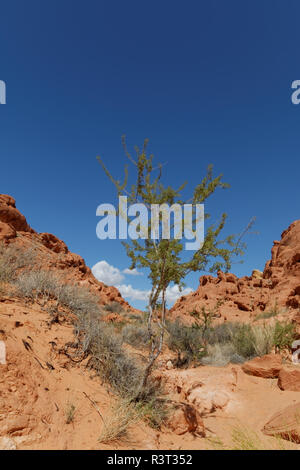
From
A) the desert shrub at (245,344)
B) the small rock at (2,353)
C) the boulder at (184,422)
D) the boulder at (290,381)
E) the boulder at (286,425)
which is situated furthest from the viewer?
the desert shrub at (245,344)

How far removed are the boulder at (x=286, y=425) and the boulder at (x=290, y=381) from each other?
1828mm

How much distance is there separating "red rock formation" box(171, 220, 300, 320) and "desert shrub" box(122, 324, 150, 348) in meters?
7.42

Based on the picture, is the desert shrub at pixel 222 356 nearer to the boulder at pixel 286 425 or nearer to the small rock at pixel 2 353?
the boulder at pixel 286 425

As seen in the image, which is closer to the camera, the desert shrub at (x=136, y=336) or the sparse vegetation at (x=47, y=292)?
the sparse vegetation at (x=47, y=292)

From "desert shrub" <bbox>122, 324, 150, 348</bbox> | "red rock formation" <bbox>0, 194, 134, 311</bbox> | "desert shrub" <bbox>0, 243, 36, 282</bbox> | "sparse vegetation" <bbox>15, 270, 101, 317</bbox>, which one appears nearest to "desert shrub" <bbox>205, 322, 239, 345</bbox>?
"desert shrub" <bbox>122, 324, 150, 348</bbox>

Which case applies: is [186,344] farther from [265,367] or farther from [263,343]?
[265,367]

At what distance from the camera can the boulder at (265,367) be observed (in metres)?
6.61

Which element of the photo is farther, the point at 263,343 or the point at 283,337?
the point at 283,337

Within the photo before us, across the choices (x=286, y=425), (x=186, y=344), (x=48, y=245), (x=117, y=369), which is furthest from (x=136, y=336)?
(x=48, y=245)

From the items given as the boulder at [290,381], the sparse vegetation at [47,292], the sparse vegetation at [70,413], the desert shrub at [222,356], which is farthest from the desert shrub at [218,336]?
the sparse vegetation at [70,413]

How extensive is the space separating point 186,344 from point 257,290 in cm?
1694

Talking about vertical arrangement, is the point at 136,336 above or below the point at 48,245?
below

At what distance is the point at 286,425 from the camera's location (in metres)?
3.74
